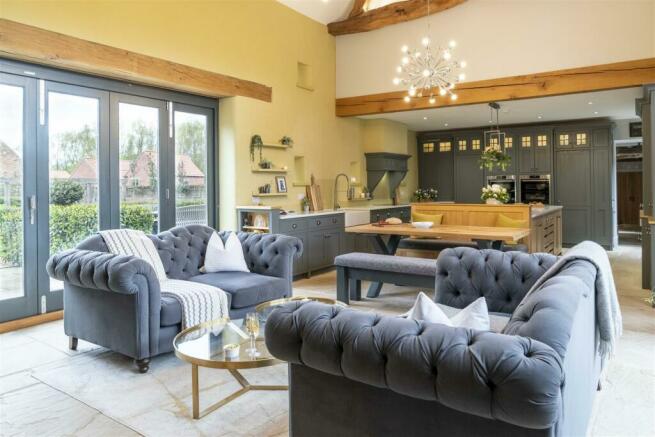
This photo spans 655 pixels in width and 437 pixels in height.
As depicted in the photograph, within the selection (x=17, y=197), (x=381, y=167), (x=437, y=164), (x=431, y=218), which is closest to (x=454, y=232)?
(x=431, y=218)

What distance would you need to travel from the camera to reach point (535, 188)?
9.93 metres

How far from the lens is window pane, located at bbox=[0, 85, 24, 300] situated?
13.9 feet

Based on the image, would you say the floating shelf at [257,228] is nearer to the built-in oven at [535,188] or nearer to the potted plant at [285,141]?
the potted plant at [285,141]

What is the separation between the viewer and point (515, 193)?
399 inches

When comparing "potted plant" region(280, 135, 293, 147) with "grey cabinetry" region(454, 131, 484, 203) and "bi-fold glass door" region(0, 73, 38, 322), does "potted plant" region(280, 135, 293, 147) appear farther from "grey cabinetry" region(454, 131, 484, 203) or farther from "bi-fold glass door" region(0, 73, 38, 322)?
"grey cabinetry" region(454, 131, 484, 203)

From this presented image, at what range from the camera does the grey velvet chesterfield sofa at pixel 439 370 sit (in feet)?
4.18

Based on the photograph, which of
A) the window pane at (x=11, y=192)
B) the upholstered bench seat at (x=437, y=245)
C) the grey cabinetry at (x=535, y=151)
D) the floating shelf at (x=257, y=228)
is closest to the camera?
the window pane at (x=11, y=192)

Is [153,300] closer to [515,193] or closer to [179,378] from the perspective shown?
[179,378]

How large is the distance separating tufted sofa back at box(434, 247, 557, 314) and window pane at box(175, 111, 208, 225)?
3.79 metres

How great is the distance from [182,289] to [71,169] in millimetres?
2188

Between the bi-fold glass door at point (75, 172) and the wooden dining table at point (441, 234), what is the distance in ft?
7.83

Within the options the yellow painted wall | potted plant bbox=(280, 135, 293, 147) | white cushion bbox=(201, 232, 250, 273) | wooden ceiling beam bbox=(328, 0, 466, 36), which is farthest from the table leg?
wooden ceiling beam bbox=(328, 0, 466, 36)

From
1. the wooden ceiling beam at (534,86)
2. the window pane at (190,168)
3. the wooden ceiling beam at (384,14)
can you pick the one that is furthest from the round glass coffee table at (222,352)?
the wooden ceiling beam at (384,14)

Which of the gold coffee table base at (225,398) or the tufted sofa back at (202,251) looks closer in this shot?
the gold coffee table base at (225,398)
